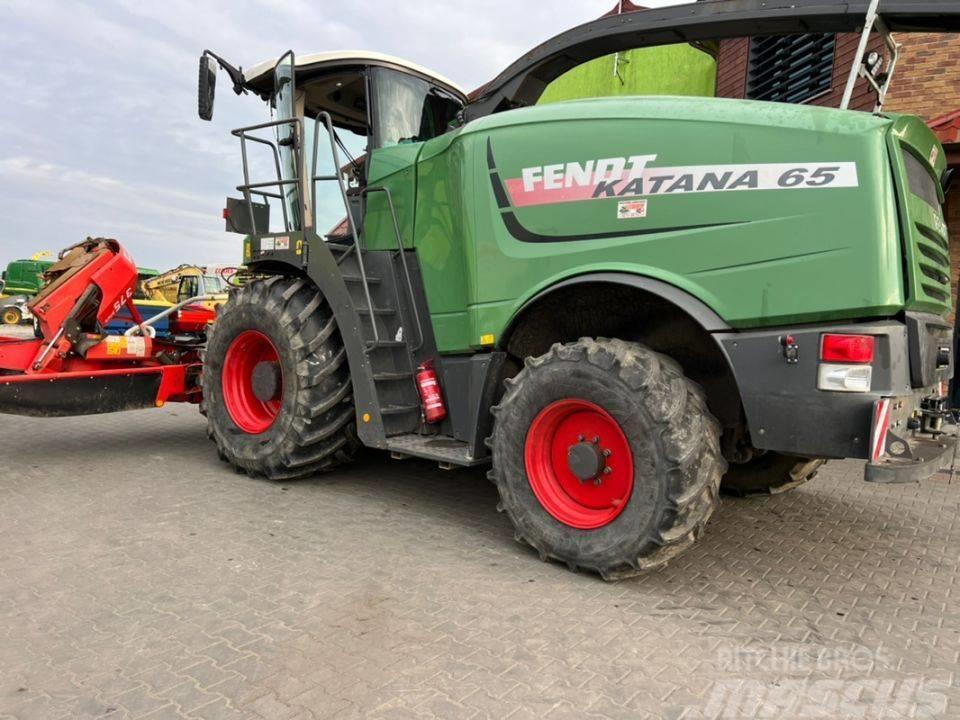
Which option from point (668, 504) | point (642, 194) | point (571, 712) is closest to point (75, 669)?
point (571, 712)

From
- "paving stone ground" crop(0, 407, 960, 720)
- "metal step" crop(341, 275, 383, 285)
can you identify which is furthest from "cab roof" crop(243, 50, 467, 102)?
"paving stone ground" crop(0, 407, 960, 720)

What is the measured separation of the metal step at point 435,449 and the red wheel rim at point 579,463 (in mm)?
403

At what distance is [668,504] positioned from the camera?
9.53 feet

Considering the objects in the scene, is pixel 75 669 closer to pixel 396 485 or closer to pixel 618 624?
pixel 618 624

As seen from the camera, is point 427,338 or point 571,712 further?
point 427,338

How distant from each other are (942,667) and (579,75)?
11.2m

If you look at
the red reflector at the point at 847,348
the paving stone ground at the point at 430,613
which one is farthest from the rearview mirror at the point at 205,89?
the red reflector at the point at 847,348

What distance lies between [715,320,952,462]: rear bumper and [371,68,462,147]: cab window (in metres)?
2.75

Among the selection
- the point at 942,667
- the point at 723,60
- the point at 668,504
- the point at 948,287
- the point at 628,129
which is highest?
the point at 723,60

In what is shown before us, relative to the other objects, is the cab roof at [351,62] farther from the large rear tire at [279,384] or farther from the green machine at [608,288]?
the large rear tire at [279,384]

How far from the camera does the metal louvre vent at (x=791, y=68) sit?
27.5 ft

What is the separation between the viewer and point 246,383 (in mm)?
5094

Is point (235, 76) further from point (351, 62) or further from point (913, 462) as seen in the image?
point (913, 462)

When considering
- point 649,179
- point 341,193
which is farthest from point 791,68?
point 649,179
